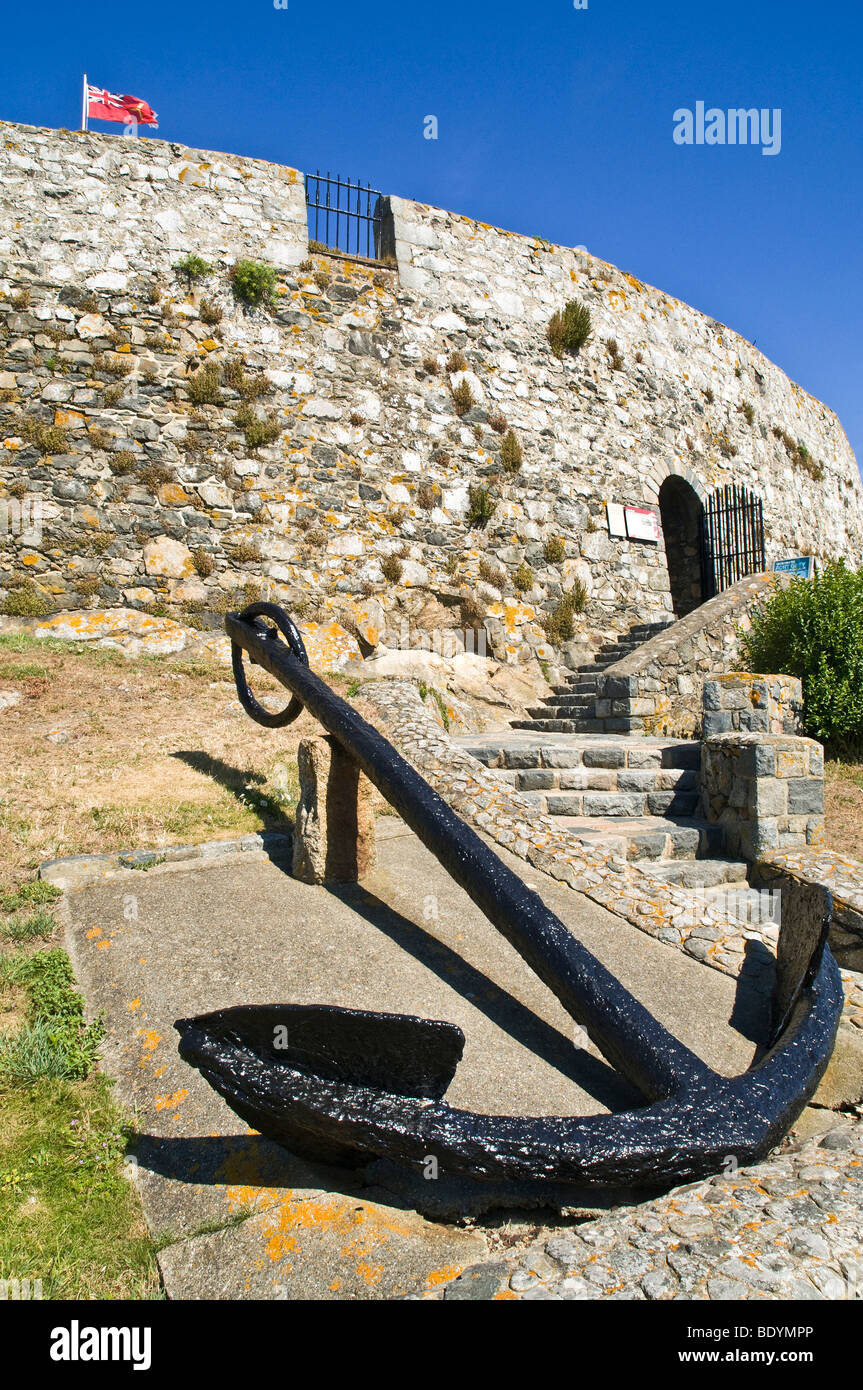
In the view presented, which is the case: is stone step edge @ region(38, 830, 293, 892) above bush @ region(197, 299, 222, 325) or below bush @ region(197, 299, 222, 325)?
below

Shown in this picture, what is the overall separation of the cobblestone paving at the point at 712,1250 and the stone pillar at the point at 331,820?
2.20 meters

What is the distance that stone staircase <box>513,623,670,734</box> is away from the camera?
9.40 metres

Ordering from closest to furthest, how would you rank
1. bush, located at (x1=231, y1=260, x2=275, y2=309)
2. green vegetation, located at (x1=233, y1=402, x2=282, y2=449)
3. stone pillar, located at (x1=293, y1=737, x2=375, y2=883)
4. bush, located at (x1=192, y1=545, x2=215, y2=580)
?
stone pillar, located at (x1=293, y1=737, x2=375, y2=883) → bush, located at (x1=192, y1=545, x2=215, y2=580) → green vegetation, located at (x1=233, y1=402, x2=282, y2=449) → bush, located at (x1=231, y1=260, x2=275, y2=309)

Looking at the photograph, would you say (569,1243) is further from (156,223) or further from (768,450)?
(768,450)

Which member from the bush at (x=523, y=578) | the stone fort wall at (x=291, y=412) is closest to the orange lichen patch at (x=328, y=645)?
the stone fort wall at (x=291, y=412)

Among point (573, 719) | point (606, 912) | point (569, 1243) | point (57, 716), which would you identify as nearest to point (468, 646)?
point (573, 719)

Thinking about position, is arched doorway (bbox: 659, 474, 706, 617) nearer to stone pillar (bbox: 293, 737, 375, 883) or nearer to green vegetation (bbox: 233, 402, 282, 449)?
green vegetation (bbox: 233, 402, 282, 449)

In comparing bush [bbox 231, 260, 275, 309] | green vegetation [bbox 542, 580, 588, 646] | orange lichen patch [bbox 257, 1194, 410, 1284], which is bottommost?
orange lichen patch [bbox 257, 1194, 410, 1284]

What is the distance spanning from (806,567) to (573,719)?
398 centimetres

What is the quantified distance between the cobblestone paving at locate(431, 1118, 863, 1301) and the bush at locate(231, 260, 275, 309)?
974 centimetres

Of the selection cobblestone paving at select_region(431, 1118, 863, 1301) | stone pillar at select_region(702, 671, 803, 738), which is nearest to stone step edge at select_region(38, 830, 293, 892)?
cobblestone paving at select_region(431, 1118, 863, 1301)

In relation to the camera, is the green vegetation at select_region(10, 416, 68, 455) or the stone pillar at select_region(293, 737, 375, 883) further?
the green vegetation at select_region(10, 416, 68, 455)

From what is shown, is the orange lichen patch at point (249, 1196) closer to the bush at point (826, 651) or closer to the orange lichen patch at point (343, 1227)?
the orange lichen patch at point (343, 1227)

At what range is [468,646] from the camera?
10.3 meters
